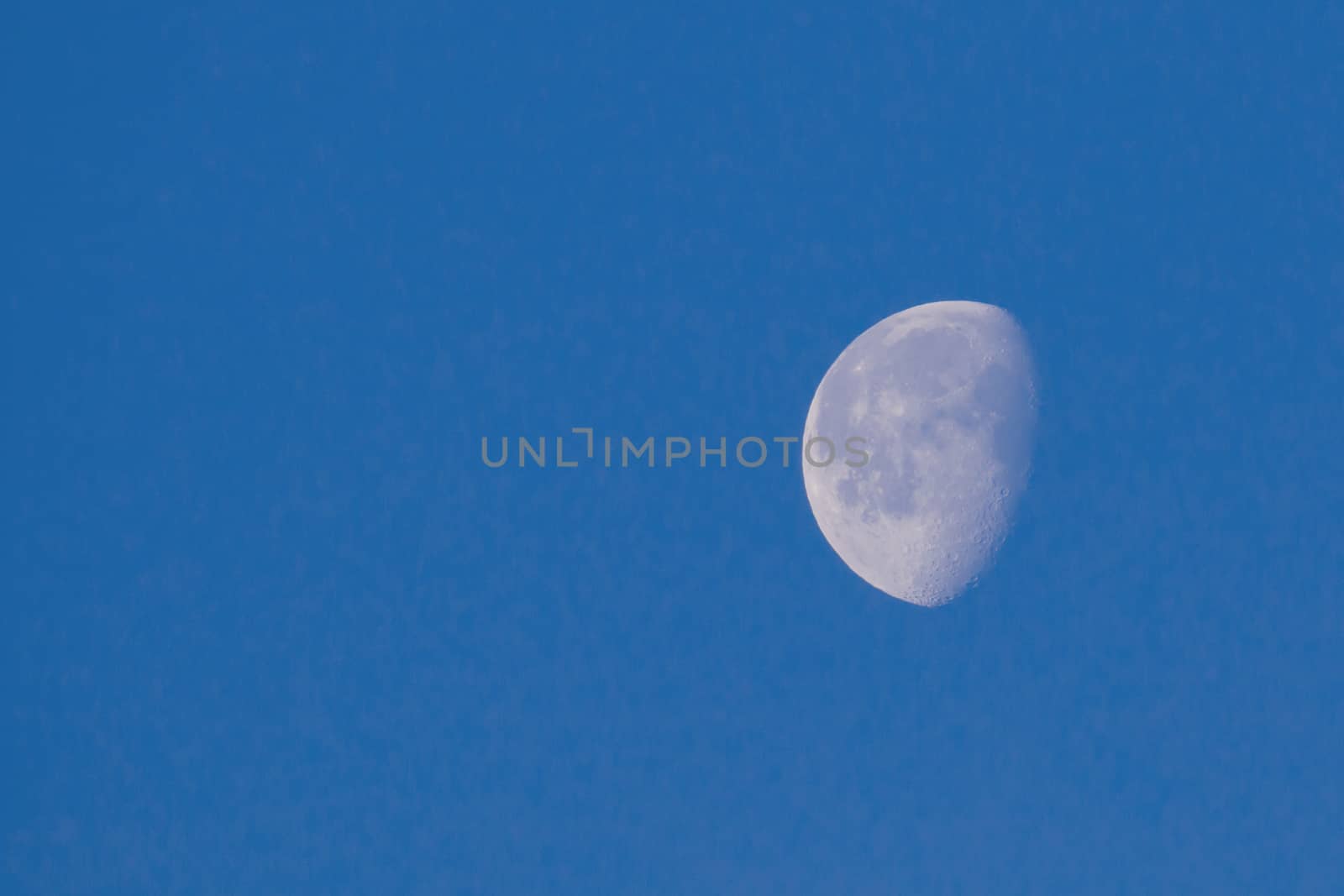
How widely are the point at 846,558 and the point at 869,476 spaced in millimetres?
354

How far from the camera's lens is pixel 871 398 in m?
3.62

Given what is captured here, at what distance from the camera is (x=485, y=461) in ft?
12.9

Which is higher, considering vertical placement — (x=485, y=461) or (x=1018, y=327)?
(x=1018, y=327)

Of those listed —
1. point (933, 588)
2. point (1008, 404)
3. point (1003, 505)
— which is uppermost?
point (1008, 404)

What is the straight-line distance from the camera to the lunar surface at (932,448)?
3.52 meters

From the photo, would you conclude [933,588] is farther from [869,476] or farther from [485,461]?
[485,461]

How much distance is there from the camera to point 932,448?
3.53m

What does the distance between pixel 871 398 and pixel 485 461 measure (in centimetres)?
162

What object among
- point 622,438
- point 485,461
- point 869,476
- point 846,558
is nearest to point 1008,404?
point 869,476

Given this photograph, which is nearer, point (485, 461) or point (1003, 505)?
point (1003, 505)

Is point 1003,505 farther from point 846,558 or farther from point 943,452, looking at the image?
point 846,558

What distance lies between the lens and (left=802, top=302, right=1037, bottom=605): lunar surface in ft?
11.5

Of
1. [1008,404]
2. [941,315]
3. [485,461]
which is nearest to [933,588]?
[1008,404]

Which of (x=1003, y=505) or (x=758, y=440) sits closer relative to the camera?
(x=1003, y=505)
